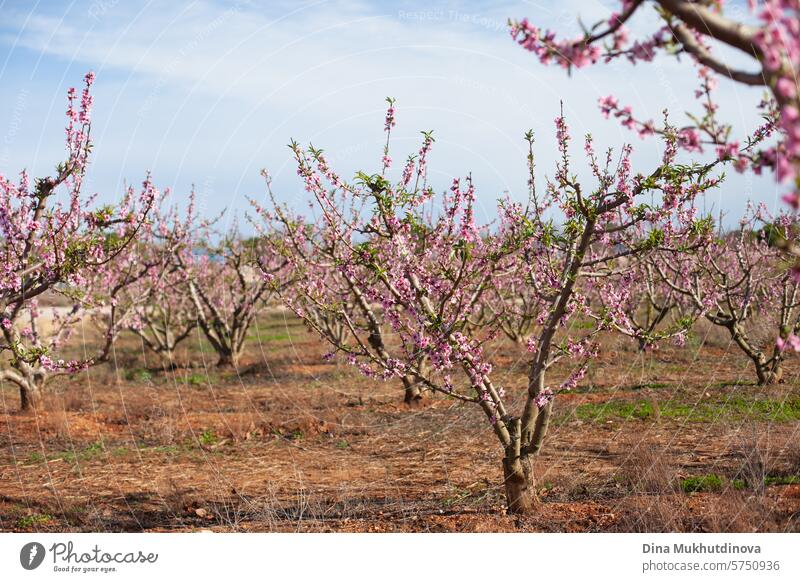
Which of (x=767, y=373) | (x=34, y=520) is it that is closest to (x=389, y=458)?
(x=34, y=520)

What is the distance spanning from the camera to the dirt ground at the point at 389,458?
772 cm

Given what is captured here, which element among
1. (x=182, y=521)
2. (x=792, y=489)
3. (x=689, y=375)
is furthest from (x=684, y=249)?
(x=689, y=375)

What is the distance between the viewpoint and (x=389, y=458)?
11.1 meters

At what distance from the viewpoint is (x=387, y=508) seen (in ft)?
27.2

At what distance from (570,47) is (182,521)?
6.84m

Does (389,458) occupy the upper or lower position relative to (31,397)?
lower

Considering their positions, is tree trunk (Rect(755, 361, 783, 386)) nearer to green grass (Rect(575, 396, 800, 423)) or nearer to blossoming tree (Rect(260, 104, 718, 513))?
green grass (Rect(575, 396, 800, 423))

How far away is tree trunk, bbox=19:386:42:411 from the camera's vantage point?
14.6 m

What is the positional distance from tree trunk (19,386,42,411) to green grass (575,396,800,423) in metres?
10.2

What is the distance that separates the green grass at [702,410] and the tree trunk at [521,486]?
5248 mm

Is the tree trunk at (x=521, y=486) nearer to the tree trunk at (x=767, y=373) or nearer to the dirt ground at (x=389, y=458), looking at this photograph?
the dirt ground at (x=389, y=458)

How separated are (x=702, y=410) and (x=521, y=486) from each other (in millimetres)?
6503

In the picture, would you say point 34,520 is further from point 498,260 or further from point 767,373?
point 767,373
